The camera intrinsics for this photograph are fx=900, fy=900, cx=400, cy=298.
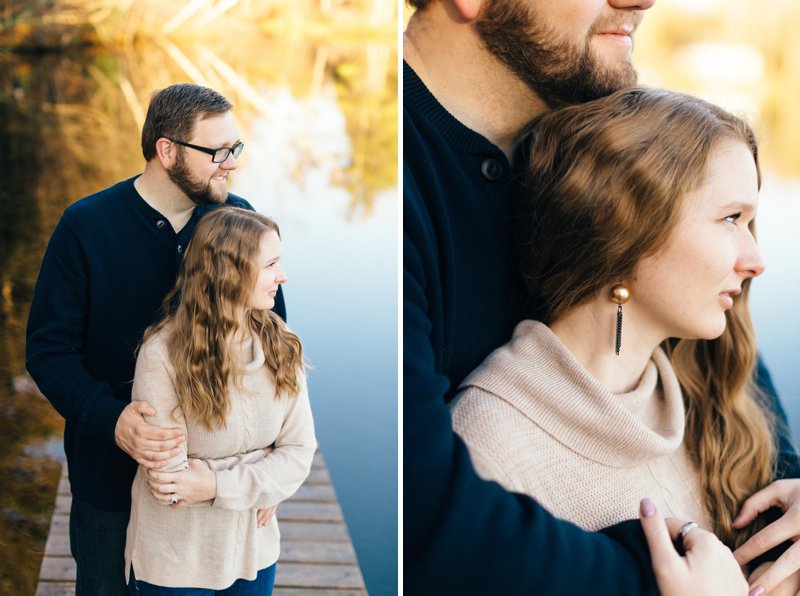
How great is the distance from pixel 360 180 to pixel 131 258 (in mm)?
776

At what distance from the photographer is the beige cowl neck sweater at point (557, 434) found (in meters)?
1.25

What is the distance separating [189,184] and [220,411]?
0.98 ft

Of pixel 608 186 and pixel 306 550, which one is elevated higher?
pixel 608 186

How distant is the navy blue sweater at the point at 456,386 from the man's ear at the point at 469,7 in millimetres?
118

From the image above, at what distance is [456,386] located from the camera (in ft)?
4.43

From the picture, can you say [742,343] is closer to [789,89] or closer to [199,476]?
[199,476]

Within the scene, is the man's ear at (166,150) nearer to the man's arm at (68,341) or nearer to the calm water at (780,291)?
the man's arm at (68,341)

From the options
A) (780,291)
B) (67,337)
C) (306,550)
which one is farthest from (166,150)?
(780,291)

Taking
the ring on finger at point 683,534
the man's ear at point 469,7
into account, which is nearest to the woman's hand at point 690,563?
the ring on finger at point 683,534

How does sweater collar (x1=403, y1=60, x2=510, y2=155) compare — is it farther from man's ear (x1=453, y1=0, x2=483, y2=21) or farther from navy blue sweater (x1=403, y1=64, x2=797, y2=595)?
man's ear (x1=453, y1=0, x2=483, y2=21)

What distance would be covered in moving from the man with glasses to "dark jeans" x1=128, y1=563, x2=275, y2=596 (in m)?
0.17

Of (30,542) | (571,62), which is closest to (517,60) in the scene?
(571,62)

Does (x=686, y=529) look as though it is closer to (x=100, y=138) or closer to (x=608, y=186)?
(x=608, y=186)

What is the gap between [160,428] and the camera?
1.14 metres
